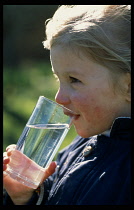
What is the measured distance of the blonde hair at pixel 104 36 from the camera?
1367 mm

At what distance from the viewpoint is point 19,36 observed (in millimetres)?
4785

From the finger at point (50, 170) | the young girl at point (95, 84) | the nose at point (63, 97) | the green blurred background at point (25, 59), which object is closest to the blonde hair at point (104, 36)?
the young girl at point (95, 84)

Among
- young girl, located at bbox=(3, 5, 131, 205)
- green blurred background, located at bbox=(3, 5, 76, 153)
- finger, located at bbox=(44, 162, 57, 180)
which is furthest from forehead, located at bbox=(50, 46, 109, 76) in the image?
green blurred background, located at bbox=(3, 5, 76, 153)

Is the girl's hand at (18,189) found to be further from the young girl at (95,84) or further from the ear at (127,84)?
the ear at (127,84)

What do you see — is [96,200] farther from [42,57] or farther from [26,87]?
[42,57]

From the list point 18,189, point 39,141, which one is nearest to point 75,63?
point 39,141

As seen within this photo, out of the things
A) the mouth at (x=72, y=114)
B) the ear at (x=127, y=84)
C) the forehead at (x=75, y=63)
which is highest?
the forehead at (x=75, y=63)

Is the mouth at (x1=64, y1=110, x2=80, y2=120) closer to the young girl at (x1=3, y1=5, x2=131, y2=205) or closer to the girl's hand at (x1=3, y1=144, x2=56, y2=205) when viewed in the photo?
the young girl at (x1=3, y1=5, x2=131, y2=205)

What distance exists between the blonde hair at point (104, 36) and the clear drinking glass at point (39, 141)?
241mm

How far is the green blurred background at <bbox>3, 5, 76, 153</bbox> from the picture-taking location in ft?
12.5

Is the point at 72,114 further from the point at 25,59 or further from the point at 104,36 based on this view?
the point at 25,59

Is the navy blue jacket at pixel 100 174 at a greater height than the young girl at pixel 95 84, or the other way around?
the young girl at pixel 95 84

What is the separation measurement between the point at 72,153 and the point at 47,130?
0.25 meters

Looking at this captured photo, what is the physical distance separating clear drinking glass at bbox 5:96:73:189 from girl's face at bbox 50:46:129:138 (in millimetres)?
57
